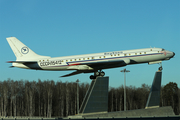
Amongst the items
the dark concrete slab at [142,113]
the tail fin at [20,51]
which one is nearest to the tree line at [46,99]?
the tail fin at [20,51]

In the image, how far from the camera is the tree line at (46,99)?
210ft

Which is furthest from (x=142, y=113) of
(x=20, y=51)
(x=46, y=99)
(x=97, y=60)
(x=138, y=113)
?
(x=46, y=99)

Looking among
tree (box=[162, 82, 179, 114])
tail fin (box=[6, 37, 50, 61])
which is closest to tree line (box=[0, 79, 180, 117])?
tree (box=[162, 82, 179, 114])

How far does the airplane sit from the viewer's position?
34.2m

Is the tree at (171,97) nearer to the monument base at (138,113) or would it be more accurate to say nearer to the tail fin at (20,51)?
the monument base at (138,113)

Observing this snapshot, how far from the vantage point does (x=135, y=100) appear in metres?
Result: 76.9

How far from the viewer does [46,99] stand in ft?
218

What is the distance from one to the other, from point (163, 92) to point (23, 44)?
54.6 m

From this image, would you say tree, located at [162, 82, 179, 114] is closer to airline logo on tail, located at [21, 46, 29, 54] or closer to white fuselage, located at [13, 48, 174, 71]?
white fuselage, located at [13, 48, 174, 71]

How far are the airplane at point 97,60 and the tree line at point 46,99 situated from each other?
30758 millimetres

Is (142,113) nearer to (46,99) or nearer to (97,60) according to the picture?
(97,60)

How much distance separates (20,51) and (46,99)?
3190cm

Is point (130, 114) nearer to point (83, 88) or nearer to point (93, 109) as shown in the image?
point (93, 109)

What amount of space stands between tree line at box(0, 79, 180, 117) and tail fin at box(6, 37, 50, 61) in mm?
29376
